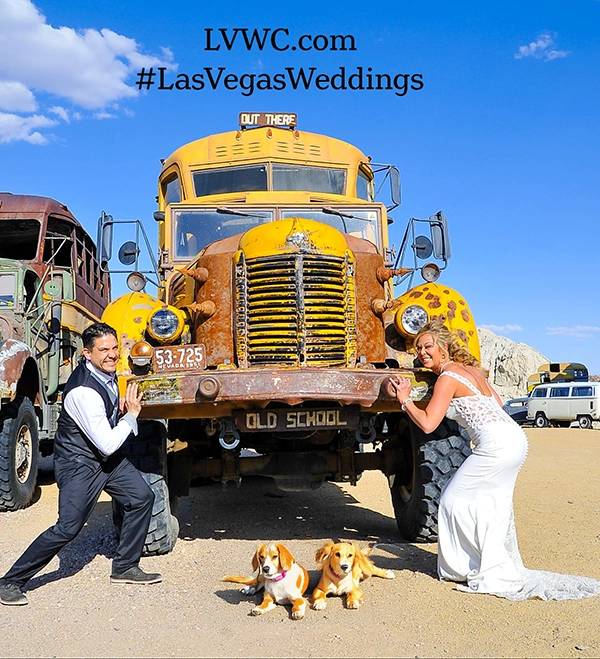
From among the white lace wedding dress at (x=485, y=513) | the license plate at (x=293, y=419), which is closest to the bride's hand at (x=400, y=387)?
the white lace wedding dress at (x=485, y=513)

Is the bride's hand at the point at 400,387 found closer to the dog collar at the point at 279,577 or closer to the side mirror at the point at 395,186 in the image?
the dog collar at the point at 279,577

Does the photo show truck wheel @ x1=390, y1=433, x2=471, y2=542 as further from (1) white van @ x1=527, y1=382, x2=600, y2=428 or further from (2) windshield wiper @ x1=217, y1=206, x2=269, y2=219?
(1) white van @ x1=527, y1=382, x2=600, y2=428

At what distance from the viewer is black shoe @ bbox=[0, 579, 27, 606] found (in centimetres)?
427

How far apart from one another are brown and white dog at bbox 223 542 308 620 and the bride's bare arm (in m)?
1.15

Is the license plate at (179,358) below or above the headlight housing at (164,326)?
below

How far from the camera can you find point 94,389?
4.52 metres

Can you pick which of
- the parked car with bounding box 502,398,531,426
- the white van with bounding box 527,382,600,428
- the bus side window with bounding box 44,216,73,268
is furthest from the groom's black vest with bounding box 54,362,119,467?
the parked car with bounding box 502,398,531,426

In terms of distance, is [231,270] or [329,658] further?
[231,270]

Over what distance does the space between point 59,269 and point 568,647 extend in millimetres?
9288

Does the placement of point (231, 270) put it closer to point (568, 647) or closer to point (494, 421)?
point (494, 421)

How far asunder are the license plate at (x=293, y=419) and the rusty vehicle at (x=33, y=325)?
386cm

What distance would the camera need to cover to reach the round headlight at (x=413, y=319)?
553cm

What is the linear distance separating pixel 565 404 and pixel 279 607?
86.3ft

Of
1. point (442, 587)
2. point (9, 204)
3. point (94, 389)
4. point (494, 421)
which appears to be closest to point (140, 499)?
point (94, 389)
